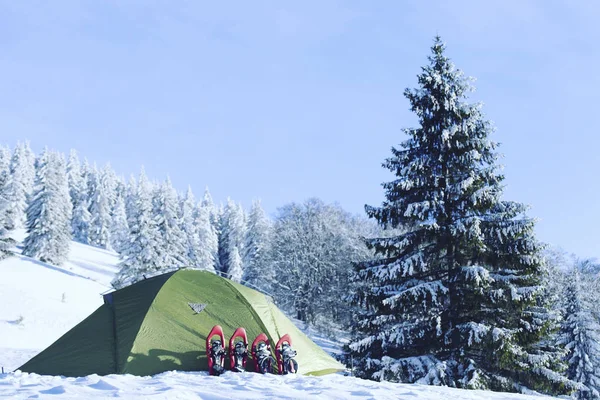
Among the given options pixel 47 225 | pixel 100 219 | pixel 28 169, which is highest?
pixel 28 169

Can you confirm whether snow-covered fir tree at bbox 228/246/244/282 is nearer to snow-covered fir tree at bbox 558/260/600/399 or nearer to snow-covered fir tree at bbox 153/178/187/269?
snow-covered fir tree at bbox 153/178/187/269

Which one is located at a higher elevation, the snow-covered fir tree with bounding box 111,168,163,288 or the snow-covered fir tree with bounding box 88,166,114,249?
the snow-covered fir tree with bounding box 88,166,114,249

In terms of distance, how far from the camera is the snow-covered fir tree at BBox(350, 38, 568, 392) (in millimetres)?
13062

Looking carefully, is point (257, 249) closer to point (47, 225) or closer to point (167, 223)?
point (167, 223)

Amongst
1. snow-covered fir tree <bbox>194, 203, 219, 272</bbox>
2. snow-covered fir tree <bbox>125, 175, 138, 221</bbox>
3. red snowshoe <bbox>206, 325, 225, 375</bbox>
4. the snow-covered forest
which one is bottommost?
red snowshoe <bbox>206, 325, 225, 375</bbox>

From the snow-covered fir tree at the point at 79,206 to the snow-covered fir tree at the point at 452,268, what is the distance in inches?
2942

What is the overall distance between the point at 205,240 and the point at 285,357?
67.4m

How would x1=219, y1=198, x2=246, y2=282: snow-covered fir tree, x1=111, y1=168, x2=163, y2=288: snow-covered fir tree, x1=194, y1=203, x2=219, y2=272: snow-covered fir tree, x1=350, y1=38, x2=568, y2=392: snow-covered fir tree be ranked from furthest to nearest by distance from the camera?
x1=219, y1=198, x2=246, y2=282: snow-covered fir tree
x1=194, y1=203, x2=219, y2=272: snow-covered fir tree
x1=111, y1=168, x2=163, y2=288: snow-covered fir tree
x1=350, y1=38, x2=568, y2=392: snow-covered fir tree

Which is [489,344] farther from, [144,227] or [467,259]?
[144,227]

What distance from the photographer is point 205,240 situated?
76.8m

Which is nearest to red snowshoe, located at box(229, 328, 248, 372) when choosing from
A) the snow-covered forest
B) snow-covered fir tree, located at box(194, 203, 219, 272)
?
the snow-covered forest

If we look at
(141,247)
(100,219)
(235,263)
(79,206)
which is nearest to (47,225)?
(141,247)

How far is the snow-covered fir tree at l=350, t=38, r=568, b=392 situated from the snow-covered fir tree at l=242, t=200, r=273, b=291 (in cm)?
4193

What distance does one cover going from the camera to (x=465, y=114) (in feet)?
47.4
